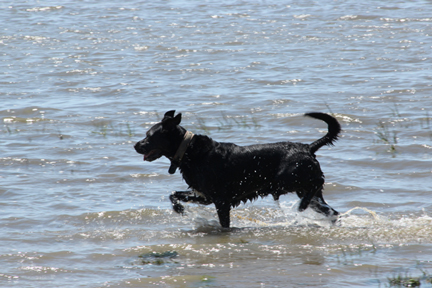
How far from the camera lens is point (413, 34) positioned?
60.5 feet

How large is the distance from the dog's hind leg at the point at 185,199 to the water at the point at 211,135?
0.18 meters

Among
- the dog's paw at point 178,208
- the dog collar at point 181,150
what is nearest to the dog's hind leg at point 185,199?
the dog's paw at point 178,208

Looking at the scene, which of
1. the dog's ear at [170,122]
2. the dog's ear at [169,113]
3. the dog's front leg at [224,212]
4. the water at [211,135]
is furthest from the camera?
the dog's ear at [169,113]

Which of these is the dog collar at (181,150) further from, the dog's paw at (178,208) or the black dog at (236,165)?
the dog's paw at (178,208)

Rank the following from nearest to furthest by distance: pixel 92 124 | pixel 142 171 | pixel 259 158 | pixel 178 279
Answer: pixel 178 279 → pixel 259 158 → pixel 142 171 → pixel 92 124

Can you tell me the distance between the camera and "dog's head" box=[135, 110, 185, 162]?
6.34 metres

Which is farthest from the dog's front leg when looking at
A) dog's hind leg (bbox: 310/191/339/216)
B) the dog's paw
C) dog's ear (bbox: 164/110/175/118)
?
dog's ear (bbox: 164/110/175/118)

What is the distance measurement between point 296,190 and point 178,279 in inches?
81.2

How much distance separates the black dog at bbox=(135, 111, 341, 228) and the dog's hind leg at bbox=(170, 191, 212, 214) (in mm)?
135

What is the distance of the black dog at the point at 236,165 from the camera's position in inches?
249

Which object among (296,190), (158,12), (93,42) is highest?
(158,12)

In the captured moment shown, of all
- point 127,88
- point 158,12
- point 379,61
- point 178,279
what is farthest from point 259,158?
point 158,12

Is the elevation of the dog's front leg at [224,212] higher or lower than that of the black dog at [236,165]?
lower

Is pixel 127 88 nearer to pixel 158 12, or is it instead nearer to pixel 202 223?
pixel 202 223
